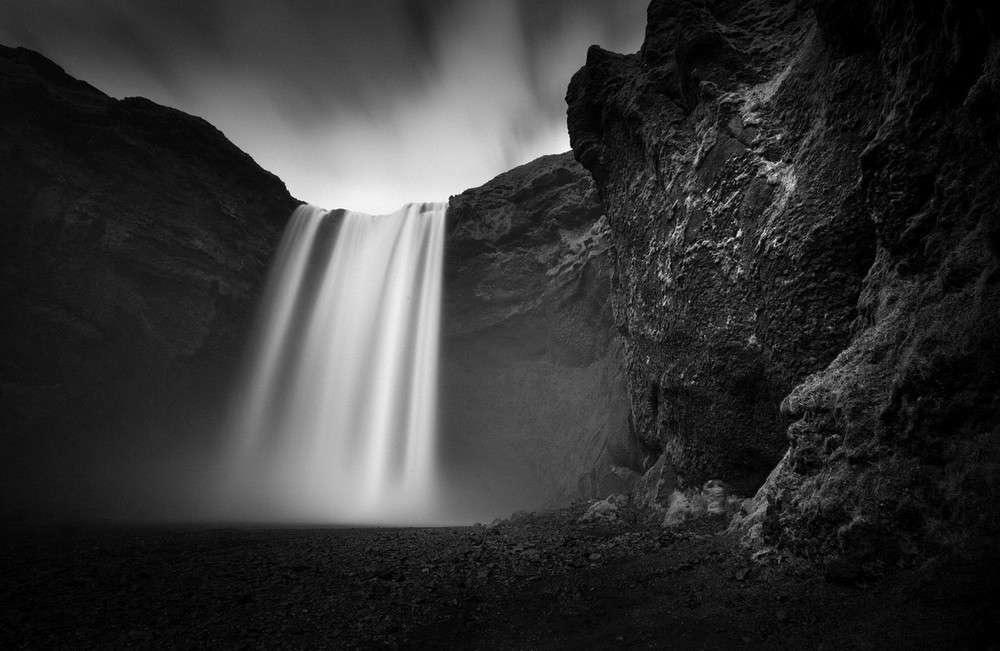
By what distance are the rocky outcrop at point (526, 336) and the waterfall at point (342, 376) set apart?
93.9 inches

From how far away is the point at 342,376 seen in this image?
3697cm

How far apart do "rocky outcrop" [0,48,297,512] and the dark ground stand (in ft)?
64.0

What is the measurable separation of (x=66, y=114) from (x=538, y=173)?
98.5ft

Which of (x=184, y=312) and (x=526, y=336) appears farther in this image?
(x=526, y=336)

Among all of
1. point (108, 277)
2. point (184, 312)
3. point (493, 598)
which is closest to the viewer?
point (493, 598)

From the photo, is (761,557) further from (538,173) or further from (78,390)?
(78,390)

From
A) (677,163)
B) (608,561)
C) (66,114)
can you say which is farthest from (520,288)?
(66,114)

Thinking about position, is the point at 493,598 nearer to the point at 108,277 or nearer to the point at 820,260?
the point at 820,260

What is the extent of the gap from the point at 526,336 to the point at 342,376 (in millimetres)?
16826

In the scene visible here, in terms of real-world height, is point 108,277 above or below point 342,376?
above

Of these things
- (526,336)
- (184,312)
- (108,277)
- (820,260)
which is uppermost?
(108,277)

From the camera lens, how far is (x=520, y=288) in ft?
103

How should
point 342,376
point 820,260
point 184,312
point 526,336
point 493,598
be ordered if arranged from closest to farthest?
point 493,598 < point 820,260 < point 184,312 < point 526,336 < point 342,376

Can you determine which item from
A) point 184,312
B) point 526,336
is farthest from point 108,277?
point 526,336
